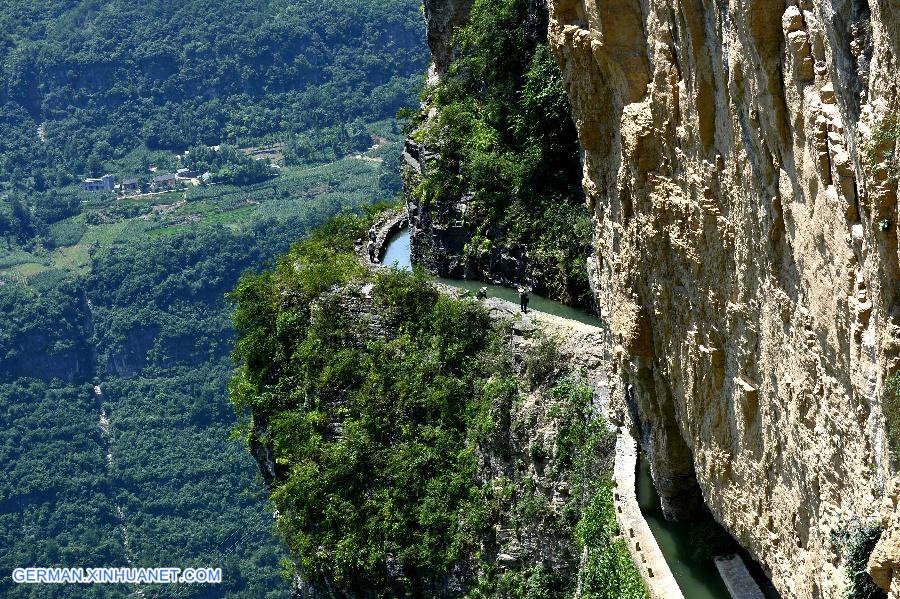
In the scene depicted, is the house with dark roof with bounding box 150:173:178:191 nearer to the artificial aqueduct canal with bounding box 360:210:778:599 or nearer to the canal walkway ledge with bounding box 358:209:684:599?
the canal walkway ledge with bounding box 358:209:684:599

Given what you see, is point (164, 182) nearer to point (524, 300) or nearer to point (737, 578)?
point (524, 300)

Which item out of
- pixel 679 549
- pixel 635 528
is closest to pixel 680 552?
pixel 679 549

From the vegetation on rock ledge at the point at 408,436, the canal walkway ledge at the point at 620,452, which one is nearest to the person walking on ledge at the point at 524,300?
the canal walkway ledge at the point at 620,452

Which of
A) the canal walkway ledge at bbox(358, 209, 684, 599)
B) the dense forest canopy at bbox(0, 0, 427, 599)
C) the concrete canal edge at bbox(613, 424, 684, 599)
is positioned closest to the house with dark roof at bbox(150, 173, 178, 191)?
the dense forest canopy at bbox(0, 0, 427, 599)

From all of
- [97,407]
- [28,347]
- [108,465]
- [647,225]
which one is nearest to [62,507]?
[108,465]

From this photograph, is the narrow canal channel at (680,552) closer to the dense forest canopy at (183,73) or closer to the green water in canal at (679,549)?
the green water in canal at (679,549)

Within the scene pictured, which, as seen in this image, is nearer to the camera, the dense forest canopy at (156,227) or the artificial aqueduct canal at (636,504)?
the artificial aqueduct canal at (636,504)

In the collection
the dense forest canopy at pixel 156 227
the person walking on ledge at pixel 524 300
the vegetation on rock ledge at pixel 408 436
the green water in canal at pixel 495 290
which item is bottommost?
the dense forest canopy at pixel 156 227
